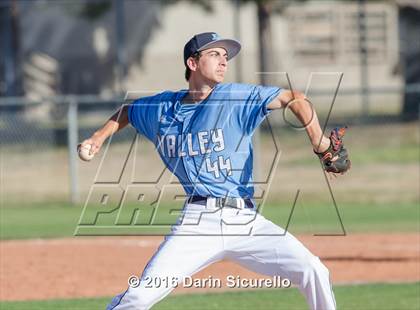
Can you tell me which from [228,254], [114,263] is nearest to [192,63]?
[228,254]

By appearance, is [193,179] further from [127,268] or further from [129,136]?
[129,136]

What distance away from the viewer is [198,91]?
6.65 m

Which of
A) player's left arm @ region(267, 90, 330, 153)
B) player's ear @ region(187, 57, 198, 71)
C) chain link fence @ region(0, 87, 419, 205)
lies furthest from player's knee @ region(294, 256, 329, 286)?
chain link fence @ region(0, 87, 419, 205)

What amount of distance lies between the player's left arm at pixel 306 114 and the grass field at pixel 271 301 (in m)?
3.38

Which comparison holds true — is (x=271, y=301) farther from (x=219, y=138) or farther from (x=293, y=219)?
(x=293, y=219)

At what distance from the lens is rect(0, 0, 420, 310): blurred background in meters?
11.8

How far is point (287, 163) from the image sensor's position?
71.0ft

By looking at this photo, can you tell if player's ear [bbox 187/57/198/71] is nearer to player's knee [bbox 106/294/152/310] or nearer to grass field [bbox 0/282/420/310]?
player's knee [bbox 106/294/152/310]

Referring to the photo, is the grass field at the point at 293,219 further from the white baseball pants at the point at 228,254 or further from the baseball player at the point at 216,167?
the white baseball pants at the point at 228,254


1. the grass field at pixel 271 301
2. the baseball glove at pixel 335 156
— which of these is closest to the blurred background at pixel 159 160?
the grass field at pixel 271 301

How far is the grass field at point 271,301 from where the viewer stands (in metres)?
9.40

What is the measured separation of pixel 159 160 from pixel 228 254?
15647 mm

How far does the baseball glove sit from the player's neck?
0.83 m

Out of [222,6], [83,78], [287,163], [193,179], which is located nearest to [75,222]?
[287,163]
